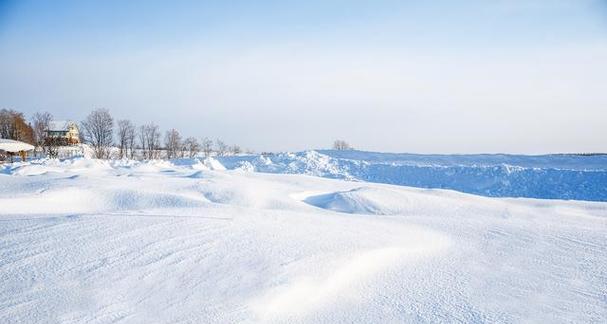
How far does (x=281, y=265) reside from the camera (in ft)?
6.79

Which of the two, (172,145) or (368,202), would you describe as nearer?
(368,202)

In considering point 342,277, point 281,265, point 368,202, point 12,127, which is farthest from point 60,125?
point 342,277

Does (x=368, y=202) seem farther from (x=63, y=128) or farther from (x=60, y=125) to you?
(x=60, y=125)

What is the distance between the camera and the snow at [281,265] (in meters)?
1.71

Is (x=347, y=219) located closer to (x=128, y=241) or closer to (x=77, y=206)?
(x=128, y=241)

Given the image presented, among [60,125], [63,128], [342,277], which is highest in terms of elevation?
[60,125]

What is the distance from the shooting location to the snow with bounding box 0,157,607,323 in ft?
5.62

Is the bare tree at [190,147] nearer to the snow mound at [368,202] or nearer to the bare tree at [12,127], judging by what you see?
the bare tree at [12,127]

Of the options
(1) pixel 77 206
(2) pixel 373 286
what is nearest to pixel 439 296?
(2) pixel 373 286

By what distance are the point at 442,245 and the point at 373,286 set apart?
3.03 ft

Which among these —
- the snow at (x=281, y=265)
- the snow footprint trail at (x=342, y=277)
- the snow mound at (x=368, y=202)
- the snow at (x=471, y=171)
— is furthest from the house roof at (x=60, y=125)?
the snow footprint trail at (x=342, y=277)

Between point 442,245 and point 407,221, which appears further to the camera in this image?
point 407,221

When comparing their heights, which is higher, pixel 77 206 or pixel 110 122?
pixel 110 122

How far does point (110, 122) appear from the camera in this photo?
26797mm
